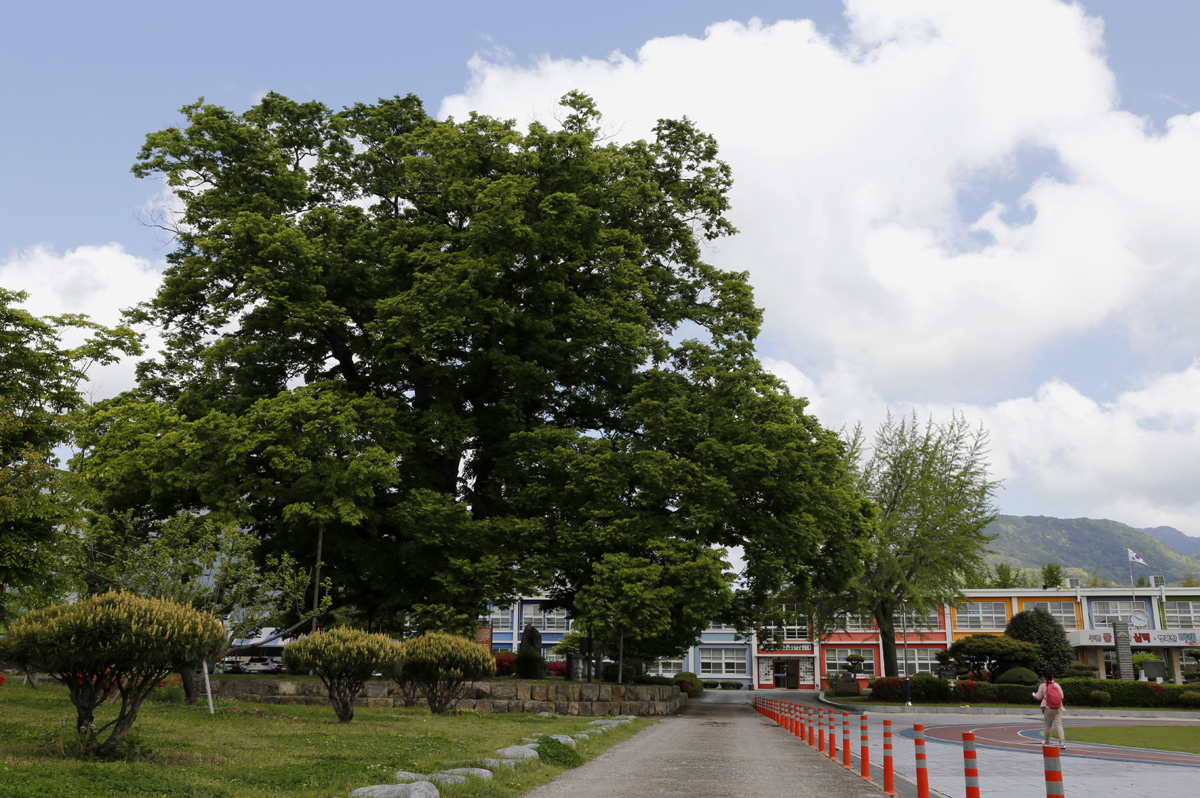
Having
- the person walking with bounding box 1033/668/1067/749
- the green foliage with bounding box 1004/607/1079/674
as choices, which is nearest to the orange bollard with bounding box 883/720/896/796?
the person walking with bounding box 1033/668/1067/749

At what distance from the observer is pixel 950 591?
149 ft

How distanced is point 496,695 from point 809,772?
1450 centimetres

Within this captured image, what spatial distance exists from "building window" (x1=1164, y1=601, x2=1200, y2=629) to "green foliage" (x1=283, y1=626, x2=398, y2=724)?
7455 centimetres

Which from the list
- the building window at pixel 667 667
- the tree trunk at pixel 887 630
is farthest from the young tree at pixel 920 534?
the building window at pixel 667 667

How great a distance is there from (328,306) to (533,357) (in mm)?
7148

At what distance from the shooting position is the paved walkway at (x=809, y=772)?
1109 centimetres

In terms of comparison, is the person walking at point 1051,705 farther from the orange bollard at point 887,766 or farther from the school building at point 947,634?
the school building at point 947,634

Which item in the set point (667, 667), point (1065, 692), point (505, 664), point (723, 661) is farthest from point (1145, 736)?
point (667, 667)

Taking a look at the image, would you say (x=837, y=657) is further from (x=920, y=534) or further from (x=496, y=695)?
(x=496, y=695)

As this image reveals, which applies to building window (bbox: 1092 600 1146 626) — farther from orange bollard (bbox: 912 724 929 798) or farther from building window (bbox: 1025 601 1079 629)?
orange bollard (bbox: 912 724 929 798)

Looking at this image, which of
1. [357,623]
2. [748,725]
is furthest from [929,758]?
[357,623]

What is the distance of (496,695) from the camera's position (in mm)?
26062

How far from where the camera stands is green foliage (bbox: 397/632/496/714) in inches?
816

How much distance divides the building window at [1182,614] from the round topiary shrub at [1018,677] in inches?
1494
